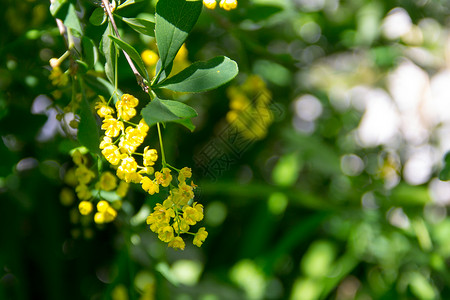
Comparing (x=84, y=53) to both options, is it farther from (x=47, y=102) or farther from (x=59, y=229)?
(x=59, y=229)

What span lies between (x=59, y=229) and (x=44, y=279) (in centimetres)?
9

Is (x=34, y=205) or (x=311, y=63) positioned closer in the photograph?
(x=34, y=205)

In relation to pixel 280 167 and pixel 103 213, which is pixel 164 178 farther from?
pixel 280 167

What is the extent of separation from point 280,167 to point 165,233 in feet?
2.12

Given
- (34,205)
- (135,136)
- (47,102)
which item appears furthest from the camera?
(34,205)

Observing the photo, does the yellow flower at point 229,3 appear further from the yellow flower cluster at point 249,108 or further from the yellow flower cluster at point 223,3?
the yellow flower cluster at point 249,108

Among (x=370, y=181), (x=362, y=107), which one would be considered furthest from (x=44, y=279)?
(x=362, y=107)

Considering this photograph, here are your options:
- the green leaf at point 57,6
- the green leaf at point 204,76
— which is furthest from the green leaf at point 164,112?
the green leaf at point 57,6

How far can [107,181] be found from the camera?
461mm

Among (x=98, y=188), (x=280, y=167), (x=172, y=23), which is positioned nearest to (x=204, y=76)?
(x=172, y=23)

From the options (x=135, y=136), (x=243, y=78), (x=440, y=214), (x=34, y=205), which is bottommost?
(x=440, y=214)

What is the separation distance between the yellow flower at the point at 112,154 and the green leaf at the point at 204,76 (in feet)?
0.21

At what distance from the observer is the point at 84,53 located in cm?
42

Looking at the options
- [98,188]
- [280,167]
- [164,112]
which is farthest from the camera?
[280,167]
